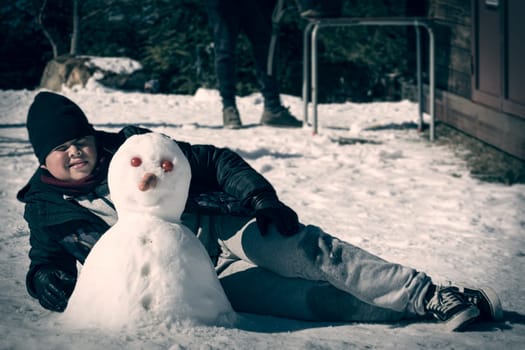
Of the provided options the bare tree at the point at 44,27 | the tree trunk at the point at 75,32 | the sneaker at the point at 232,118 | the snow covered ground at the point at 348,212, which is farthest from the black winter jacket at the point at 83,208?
the bare tree at the point at 44,27

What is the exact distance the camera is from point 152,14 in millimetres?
11758

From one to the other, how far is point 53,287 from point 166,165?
60 cm

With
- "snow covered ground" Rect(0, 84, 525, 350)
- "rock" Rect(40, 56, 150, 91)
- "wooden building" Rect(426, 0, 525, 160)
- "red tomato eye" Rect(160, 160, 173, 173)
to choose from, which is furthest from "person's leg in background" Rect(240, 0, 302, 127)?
"red tomato eye" Rect(160, 160, 173, 173)

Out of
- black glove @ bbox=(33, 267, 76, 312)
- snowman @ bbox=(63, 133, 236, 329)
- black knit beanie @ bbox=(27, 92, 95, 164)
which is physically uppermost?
black knit beanie @ bbox=(27, 92, 95, 164)

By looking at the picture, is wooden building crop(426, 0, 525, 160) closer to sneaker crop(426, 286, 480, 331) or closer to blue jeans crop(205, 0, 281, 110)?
blue jeans crop(205, 0, 281, 110)

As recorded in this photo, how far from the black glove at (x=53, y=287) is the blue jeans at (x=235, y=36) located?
4.64 m

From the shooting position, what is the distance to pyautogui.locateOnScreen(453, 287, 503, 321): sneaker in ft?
9.20

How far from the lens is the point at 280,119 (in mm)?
7691

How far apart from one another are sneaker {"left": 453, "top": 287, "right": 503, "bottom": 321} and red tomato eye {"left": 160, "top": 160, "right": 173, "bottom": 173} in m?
1.00

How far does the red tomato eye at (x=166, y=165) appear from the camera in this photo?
2586mm

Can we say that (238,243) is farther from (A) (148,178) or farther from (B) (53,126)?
(B) (53,126)

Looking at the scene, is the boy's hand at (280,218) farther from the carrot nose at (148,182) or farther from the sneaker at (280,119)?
the sneaker at (280,119)

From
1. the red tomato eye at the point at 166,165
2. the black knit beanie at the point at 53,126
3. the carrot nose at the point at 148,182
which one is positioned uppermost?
the black knit beanie at the point at 53,126

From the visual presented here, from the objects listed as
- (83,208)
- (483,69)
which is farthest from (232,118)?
(83,208)
